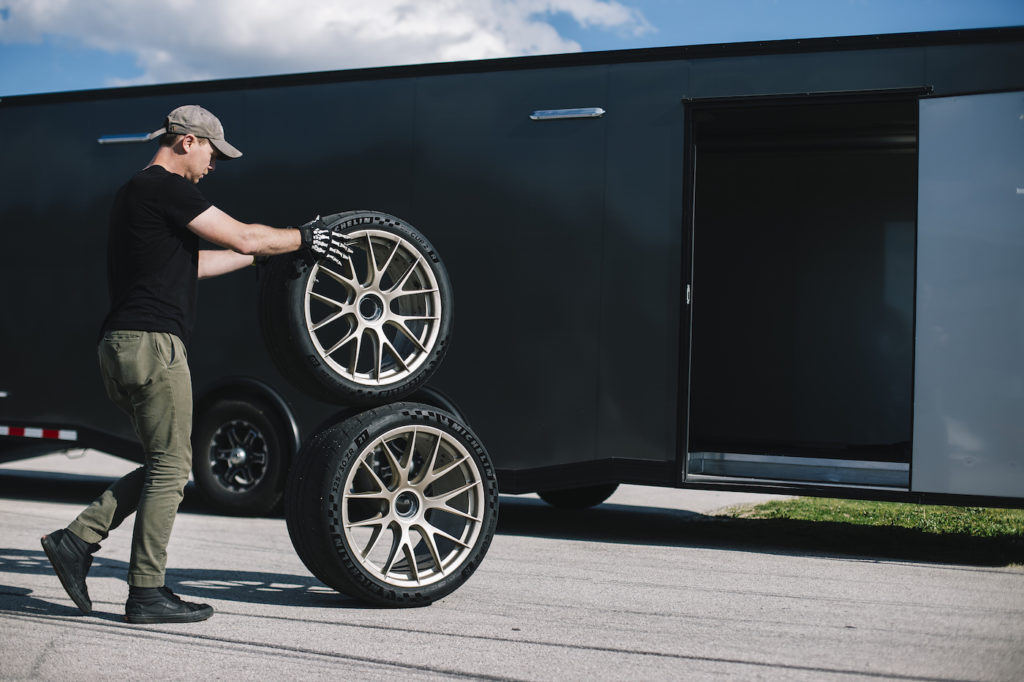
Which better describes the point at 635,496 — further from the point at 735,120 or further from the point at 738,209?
the point at 735,120

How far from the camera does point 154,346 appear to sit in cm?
406

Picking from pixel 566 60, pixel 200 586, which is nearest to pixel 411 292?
pixel 200 586

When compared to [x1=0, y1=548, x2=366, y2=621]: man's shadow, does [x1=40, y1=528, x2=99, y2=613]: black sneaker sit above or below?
above

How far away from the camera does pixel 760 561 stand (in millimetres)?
5863

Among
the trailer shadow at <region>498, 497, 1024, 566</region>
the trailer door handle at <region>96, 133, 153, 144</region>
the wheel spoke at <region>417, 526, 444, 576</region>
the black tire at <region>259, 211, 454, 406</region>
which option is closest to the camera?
the black tire at <region>259, 211, 454, 406</region>

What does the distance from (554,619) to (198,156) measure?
240 centimetres

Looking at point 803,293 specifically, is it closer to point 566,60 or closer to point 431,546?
point 566,60

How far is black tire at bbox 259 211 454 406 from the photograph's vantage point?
4.38m

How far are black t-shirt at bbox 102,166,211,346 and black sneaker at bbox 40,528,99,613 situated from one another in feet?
2.75

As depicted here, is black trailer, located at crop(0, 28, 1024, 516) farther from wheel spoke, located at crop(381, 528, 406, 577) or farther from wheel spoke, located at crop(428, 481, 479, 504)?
wheel spoke, located at crop(381, 528, 406, 577)

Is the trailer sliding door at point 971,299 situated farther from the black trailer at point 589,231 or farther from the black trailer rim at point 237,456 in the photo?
the black trailer rim at point 237,456

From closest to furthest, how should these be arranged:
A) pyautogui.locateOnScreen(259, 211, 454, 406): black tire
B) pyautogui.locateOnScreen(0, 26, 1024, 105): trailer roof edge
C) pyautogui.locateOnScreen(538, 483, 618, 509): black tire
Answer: pyautogui.locateOnScreen(259, 211, 454, 406): black tire
pyautogui.locateOnScreen(0, 26, 1024, 105): trailer roof edge
pyautogui.locateOnScreen(538, 483, 618, 509): black tire

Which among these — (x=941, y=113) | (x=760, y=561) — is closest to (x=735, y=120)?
(x=941, y=113)

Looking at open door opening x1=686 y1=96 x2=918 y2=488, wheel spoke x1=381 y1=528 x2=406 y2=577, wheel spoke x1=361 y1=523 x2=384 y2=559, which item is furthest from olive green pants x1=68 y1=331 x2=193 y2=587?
open door opening x1=686 y1=96 x2=918 y2=488
